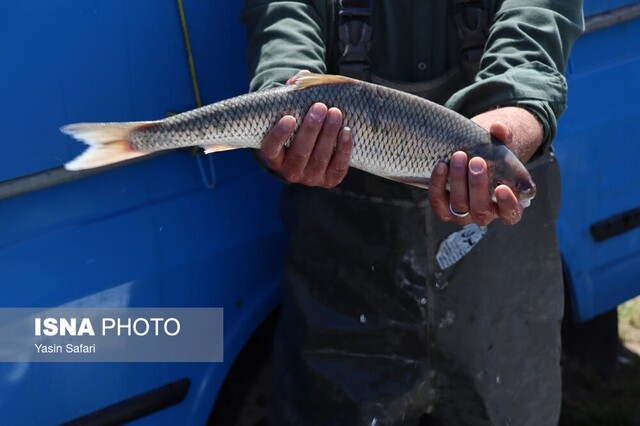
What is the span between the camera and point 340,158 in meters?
2.43

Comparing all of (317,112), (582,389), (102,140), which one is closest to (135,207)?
(102,140)

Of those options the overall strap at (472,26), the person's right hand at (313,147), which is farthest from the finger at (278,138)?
the overall strap at (472,26)

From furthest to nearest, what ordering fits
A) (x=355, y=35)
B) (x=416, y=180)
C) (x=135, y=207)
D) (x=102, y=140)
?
1. (x=135, y=207)
2. (x=355, y=35)
3. (x=416, y=180)
4. (x=102, y=140)

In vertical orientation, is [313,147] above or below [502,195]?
above

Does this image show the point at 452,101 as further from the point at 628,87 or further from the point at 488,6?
the point at 628,87

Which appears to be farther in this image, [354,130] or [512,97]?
[512,97]

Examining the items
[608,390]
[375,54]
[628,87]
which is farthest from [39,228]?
[608,390]

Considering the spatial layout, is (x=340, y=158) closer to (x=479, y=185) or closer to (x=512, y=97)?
(x=479, y=185)

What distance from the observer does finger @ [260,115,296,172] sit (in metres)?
2.36

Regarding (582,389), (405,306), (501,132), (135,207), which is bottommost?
(582,389)

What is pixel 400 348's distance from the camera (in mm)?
2863

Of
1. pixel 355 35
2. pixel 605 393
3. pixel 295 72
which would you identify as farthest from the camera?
pixel 605 393

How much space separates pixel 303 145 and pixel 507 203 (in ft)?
1.63

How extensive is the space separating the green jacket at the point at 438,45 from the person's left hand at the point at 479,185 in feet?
0.26
